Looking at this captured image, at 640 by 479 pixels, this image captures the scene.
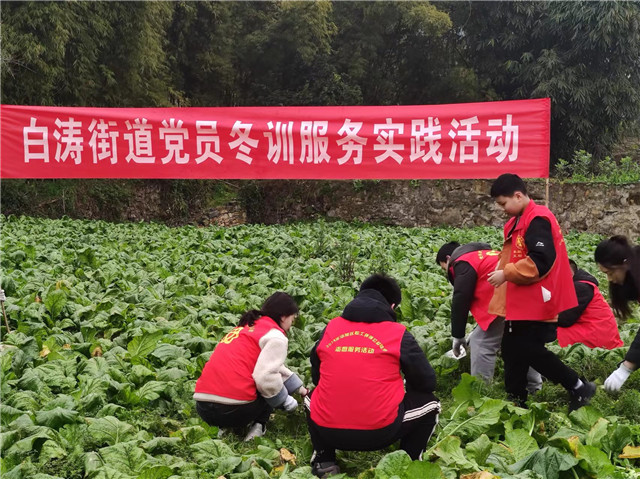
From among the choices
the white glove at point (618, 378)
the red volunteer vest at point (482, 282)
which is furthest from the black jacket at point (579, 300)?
the white glove at point (618, 378)

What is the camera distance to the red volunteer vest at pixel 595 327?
4891mm

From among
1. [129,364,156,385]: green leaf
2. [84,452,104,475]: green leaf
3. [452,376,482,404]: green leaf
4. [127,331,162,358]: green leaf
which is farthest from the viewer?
[127,331,162,358]: green leaf

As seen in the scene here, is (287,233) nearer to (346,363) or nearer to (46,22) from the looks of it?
(46,22)

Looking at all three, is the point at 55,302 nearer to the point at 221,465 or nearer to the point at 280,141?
the point at 221,465

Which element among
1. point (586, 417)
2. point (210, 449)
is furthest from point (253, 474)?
point (586, 417)

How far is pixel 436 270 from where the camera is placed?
8750 mm

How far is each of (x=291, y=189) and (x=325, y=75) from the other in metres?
5.03

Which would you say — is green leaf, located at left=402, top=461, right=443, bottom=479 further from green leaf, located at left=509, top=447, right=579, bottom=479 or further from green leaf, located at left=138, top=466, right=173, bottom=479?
green leaf, located at left=138, top=466, right=173, bottom=479

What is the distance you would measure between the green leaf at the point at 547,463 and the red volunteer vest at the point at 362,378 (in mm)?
654

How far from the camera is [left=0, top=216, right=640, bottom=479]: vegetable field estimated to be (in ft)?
11.1

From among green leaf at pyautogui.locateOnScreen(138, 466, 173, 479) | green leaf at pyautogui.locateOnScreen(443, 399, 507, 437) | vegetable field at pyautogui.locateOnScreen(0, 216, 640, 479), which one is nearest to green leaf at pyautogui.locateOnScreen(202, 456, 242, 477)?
vegetable field at pyautogui.locateOnScreen(0, 216, 640, 479)

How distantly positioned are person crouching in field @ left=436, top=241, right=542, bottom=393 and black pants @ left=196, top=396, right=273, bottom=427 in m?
1.48

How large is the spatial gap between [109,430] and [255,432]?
0.87m

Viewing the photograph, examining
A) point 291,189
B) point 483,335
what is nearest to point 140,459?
point 483,335
